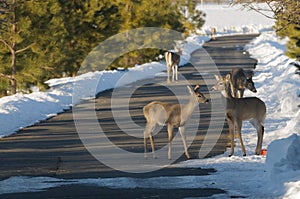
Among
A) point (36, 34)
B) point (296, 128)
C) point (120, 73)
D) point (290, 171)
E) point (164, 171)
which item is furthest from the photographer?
point (120, 73)

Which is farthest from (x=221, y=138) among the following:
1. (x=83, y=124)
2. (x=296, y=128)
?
(x=83, y=124)

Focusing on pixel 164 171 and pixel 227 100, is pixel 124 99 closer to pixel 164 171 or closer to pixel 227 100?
pixel 227 100

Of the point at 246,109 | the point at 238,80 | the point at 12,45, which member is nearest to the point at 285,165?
the point at 246,109

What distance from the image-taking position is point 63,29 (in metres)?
40.7

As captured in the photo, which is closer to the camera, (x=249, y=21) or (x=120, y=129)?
(x=120, y=129)

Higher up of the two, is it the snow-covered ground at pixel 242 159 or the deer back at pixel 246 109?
the deer back at pixel 246 109

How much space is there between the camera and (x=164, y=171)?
48.4 feet

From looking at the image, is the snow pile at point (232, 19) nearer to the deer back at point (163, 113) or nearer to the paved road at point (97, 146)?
the paved road at point (97, 146)

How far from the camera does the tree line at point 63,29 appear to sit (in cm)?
3550

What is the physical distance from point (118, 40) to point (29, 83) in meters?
15.3

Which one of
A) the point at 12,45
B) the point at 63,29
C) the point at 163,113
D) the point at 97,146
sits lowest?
the point at 97,146

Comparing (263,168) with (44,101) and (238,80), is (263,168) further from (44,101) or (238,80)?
(44,101)

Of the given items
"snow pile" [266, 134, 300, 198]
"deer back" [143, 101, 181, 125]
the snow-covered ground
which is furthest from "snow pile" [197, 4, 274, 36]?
"snow pile" [266, 134, 300, 198]

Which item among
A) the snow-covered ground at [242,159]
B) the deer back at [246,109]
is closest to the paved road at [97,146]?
the snow-covered ground at [242,159]
